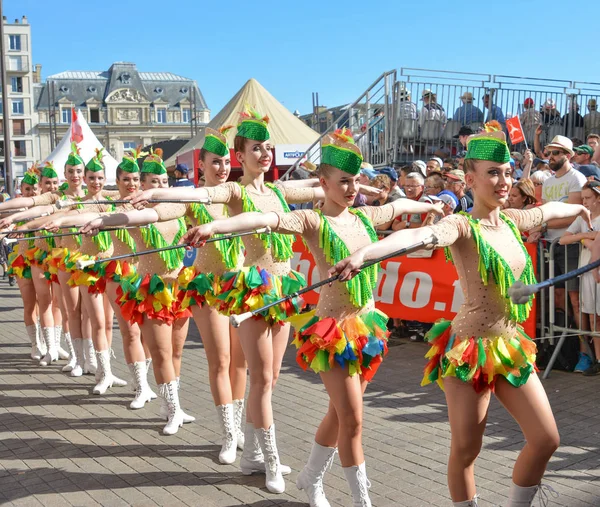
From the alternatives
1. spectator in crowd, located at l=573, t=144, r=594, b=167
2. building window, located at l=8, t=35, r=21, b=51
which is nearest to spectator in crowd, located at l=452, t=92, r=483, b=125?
spectator in crowd, located at l=573, t=144, r=594, b=167

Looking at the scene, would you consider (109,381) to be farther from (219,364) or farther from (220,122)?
(220,122)

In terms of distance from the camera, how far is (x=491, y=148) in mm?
3635

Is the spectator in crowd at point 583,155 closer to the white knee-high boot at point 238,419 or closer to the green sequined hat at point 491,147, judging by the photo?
the white knee-high boot at point 238,419

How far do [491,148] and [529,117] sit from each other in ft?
34.2

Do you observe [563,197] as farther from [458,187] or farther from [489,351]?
[489,351]

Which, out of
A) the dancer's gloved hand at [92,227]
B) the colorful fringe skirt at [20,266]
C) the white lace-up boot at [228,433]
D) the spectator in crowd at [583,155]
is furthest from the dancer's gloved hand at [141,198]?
the spectator in crowd at [583,155]

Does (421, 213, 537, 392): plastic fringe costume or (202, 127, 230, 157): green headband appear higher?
(202, 127, 230, 157): green headband

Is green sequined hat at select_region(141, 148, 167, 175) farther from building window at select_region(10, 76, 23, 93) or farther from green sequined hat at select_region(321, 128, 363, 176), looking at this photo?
building window at select_region(10, 76, 23, 93)

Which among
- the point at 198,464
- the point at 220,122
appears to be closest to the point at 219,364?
the point at 198,464

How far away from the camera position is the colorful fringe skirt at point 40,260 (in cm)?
884

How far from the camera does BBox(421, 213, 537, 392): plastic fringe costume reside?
3525 mm

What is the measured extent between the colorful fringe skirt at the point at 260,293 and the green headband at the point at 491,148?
164cm

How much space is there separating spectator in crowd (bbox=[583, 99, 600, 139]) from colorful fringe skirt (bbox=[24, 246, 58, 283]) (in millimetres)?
9194

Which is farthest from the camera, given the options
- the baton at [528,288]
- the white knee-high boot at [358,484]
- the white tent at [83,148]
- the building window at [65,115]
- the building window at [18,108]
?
the building window at [65,115]
